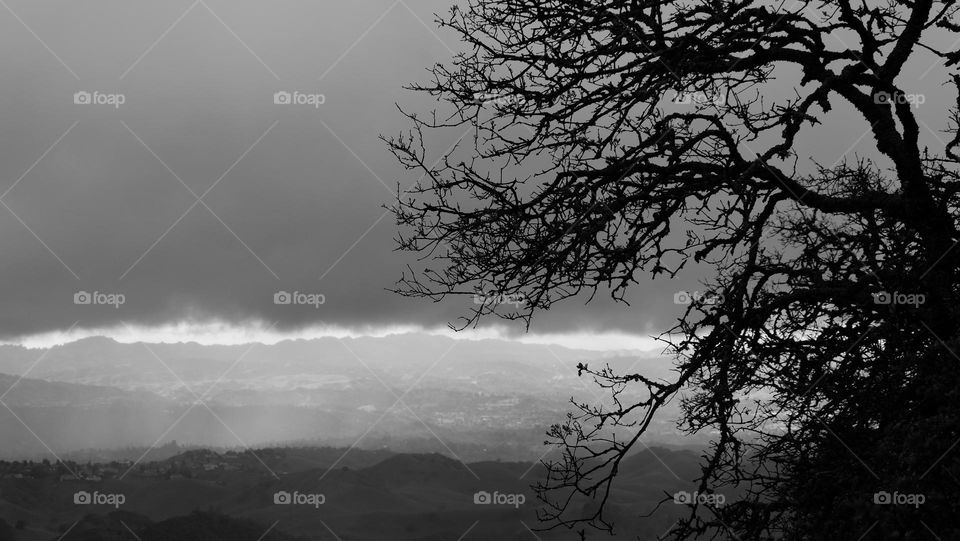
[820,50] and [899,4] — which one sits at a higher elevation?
[899,4]

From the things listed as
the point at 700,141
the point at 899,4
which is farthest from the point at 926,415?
the point at 899,4

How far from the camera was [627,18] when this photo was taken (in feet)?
25.4

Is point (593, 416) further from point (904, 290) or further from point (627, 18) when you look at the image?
point (627, 18)

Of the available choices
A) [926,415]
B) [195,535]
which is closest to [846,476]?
[926,415]

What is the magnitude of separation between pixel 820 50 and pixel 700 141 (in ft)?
6.37

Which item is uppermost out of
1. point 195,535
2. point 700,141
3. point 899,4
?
point 899,4

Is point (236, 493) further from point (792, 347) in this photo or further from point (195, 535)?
point (792, 347)

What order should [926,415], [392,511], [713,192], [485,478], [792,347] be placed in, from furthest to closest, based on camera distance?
[485,478], [392,511], [713,192], [792,347], [926,415]

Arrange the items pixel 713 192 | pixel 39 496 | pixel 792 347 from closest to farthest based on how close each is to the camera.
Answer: pixel 792 347
pixel 713 192
pixel 39 496

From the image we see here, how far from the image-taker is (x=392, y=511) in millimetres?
174500

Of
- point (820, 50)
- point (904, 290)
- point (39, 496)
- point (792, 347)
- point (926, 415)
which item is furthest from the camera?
point (39, 496)

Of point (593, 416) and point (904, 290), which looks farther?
point (593, 416)

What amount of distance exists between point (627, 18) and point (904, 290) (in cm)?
373

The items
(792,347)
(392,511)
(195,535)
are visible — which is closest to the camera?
(792,347)
